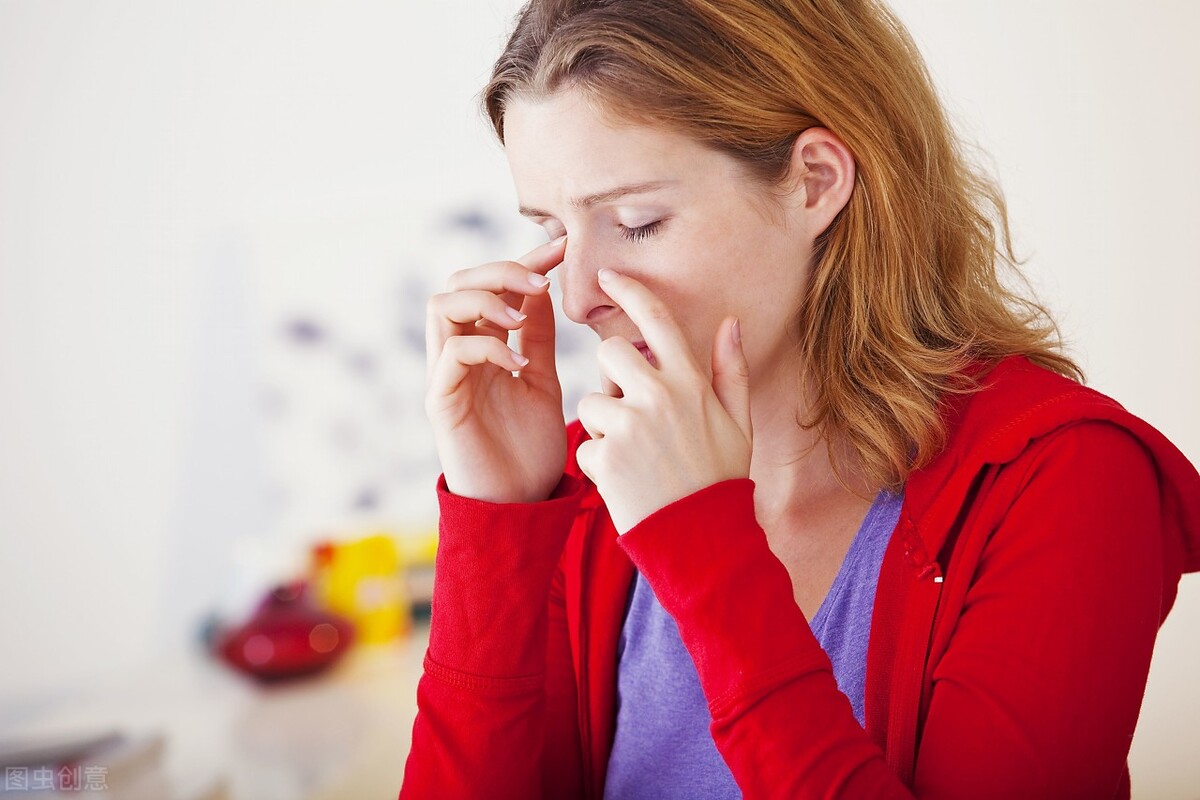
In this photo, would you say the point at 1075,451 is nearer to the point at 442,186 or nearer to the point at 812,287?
the point at 812,287

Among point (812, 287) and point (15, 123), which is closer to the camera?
point (812, 287)

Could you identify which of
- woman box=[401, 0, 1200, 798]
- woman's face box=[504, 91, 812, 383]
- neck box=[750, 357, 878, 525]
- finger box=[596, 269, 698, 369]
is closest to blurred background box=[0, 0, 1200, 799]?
woman box=[401, 0, 1200, 798]

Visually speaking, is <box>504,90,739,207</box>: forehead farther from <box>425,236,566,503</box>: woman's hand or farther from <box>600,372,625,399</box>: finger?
<box>600,372,625,399</box>: finger

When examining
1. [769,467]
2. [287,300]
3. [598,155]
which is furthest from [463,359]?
[287,300]

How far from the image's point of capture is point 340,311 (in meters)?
2.42

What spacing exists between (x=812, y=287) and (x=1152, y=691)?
1.74 metres

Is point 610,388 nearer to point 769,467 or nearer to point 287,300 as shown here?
point 769,467

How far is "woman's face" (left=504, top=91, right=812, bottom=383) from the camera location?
0.95m

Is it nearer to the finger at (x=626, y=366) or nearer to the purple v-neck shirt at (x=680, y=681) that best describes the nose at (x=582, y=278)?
the finger at (x=626, y=366)

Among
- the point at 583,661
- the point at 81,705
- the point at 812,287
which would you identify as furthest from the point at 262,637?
the point at 812,287

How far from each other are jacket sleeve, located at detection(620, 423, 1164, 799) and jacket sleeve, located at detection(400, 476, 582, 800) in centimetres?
25

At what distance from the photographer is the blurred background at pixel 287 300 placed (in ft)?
7.30

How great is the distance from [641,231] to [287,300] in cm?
162

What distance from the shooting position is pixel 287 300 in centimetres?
241
